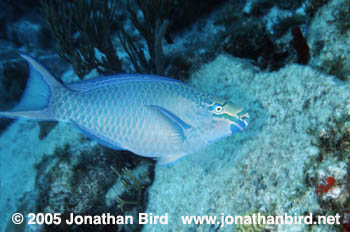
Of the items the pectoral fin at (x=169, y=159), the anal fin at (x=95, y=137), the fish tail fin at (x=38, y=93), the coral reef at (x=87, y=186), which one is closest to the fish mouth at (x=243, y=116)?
the pectoral fin at (x=169, y=159)

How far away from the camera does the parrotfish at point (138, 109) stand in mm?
2150

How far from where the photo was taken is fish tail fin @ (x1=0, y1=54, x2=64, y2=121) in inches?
83.7

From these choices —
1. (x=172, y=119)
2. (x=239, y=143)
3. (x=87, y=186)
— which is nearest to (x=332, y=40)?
(x=239, y=143)

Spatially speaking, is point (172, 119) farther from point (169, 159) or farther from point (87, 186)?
point (87, 186)

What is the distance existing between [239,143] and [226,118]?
1.01 m

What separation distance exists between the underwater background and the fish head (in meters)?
0.45

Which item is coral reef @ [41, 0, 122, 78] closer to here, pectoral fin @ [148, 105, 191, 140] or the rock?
the rock

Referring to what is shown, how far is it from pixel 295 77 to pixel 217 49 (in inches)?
69.7

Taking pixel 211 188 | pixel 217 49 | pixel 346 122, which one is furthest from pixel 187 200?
pixel 217 49

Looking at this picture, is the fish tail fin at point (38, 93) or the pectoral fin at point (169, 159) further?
the pectoral fin at point (169, 159)

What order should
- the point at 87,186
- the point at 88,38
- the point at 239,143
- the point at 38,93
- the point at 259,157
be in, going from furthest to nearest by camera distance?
the point at 88,38 < the point at 87,186 < the point at 239,143 < the point at 259,157 < the point at 38,93

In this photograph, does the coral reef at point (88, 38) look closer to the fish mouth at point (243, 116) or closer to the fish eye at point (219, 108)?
the fish eye at point (219, 108)

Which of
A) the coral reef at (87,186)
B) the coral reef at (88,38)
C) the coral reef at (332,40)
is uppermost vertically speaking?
the coral reef at (88,38)

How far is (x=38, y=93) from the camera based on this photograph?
2.20 meters
